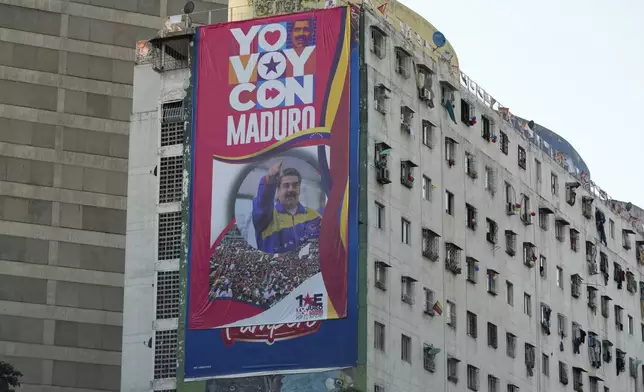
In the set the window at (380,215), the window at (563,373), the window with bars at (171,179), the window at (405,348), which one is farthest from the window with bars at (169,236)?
the window at (563,373)

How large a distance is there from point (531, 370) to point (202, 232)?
24.6 m

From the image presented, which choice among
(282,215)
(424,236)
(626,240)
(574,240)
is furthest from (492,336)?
(626,240)

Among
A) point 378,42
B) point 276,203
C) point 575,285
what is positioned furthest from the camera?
point 575,285

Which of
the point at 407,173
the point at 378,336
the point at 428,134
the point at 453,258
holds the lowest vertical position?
the point at 378,336

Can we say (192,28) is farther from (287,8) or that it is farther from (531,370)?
(531,370)

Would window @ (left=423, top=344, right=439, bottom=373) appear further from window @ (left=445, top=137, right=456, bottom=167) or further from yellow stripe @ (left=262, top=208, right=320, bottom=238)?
window @ (left=445, top=137, right=456, bottom=167)

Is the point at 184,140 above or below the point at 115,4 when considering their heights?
below

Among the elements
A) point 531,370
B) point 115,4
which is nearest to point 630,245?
point 531,370

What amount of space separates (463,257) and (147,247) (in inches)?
716

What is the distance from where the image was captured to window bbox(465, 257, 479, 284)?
103938mm

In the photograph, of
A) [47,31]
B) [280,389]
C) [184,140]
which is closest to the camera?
[280,389]

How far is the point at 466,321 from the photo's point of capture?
337ft

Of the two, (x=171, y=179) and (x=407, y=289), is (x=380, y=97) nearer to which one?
(x=407, y=289)

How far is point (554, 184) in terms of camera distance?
118562mm
